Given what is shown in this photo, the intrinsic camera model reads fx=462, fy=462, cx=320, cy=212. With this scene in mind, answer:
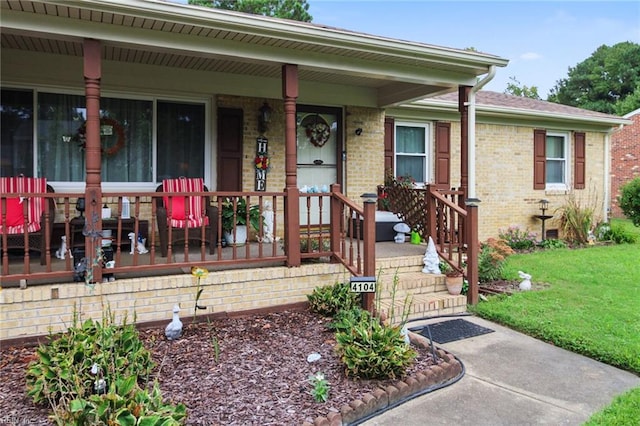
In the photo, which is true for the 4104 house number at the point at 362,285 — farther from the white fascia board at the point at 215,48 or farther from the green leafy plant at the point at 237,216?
the white fascia board at the point at 215,48

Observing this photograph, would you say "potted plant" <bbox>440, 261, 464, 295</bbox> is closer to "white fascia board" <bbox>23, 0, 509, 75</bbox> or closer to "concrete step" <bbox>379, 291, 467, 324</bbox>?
"concrete step" <bbox>379, 291, 467, 324</bbox>

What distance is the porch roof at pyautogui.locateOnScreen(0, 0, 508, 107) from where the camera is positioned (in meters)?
4.11

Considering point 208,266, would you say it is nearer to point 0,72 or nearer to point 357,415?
point 357,415

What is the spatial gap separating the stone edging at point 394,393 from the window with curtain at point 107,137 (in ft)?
14.9

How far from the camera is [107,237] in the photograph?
463 cm

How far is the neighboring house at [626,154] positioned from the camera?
17.0m

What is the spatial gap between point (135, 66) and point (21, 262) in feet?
9.41

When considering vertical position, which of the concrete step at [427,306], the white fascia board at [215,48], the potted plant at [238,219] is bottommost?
the concrete step at [427,306]

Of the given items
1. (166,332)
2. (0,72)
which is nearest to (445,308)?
(166,332)

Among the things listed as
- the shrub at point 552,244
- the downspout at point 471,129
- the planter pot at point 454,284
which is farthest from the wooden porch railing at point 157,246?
the shrub at point 552,244

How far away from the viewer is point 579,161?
1105 cm

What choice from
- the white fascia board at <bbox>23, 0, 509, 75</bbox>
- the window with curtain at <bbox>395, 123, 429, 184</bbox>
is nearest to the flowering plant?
the white fascia board at <bbox>23, 0, 509, 75</bbox>

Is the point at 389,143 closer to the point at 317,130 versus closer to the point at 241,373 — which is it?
the point at 317,130

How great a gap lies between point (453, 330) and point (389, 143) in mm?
4654
